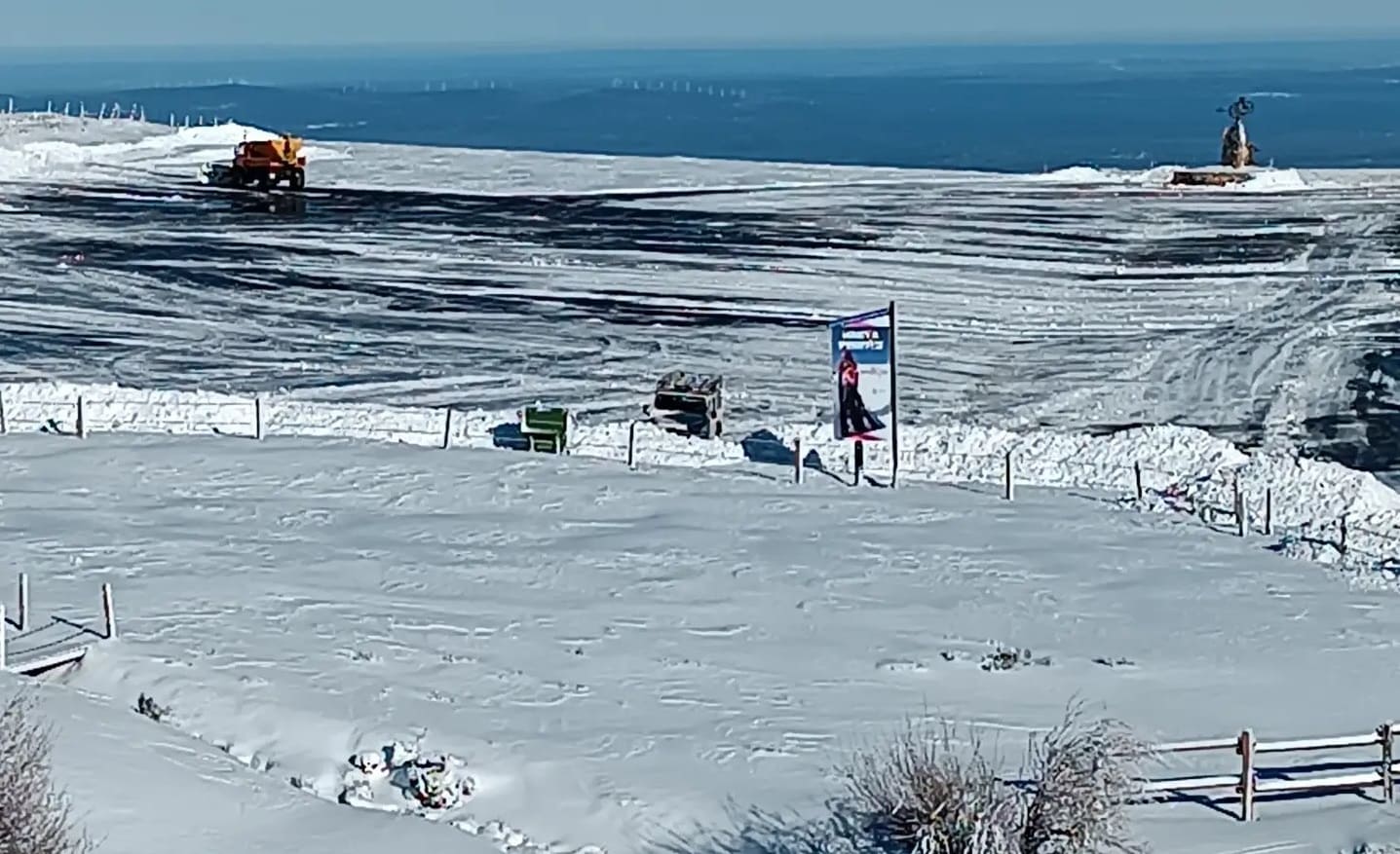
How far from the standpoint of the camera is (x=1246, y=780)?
14086 millimetres

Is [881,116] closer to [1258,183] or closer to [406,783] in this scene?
[1258,183]

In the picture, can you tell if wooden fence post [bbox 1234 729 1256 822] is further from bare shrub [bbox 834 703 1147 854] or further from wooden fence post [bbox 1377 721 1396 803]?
wooden fence post [bbox 1377 721 1396 803]

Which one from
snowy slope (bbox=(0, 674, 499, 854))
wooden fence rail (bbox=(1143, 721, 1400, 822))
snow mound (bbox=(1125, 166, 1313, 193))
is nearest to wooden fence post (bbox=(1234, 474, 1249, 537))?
wooden fence rail (bbox=(1143, 721, 1400, 822))

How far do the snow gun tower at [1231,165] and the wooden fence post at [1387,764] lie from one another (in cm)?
3838

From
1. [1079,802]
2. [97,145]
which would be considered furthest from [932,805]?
[97,145]

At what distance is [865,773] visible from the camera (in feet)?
47.2

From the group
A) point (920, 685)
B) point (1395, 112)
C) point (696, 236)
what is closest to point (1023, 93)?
point (1395, 112)

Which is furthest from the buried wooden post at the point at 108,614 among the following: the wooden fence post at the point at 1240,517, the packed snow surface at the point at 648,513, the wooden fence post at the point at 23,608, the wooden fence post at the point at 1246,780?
the wooden fence post at the point at 1240,517

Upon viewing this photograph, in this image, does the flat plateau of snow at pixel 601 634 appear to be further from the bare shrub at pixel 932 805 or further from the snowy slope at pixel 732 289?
the snowy slope at pixel 732 289

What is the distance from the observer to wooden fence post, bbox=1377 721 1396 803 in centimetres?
1429

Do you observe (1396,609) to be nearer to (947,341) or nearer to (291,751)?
(291,751)

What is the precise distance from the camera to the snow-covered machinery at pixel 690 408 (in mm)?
27484

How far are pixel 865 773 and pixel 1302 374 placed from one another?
18.0m

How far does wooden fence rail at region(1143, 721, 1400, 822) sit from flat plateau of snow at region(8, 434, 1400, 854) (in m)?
0.15
